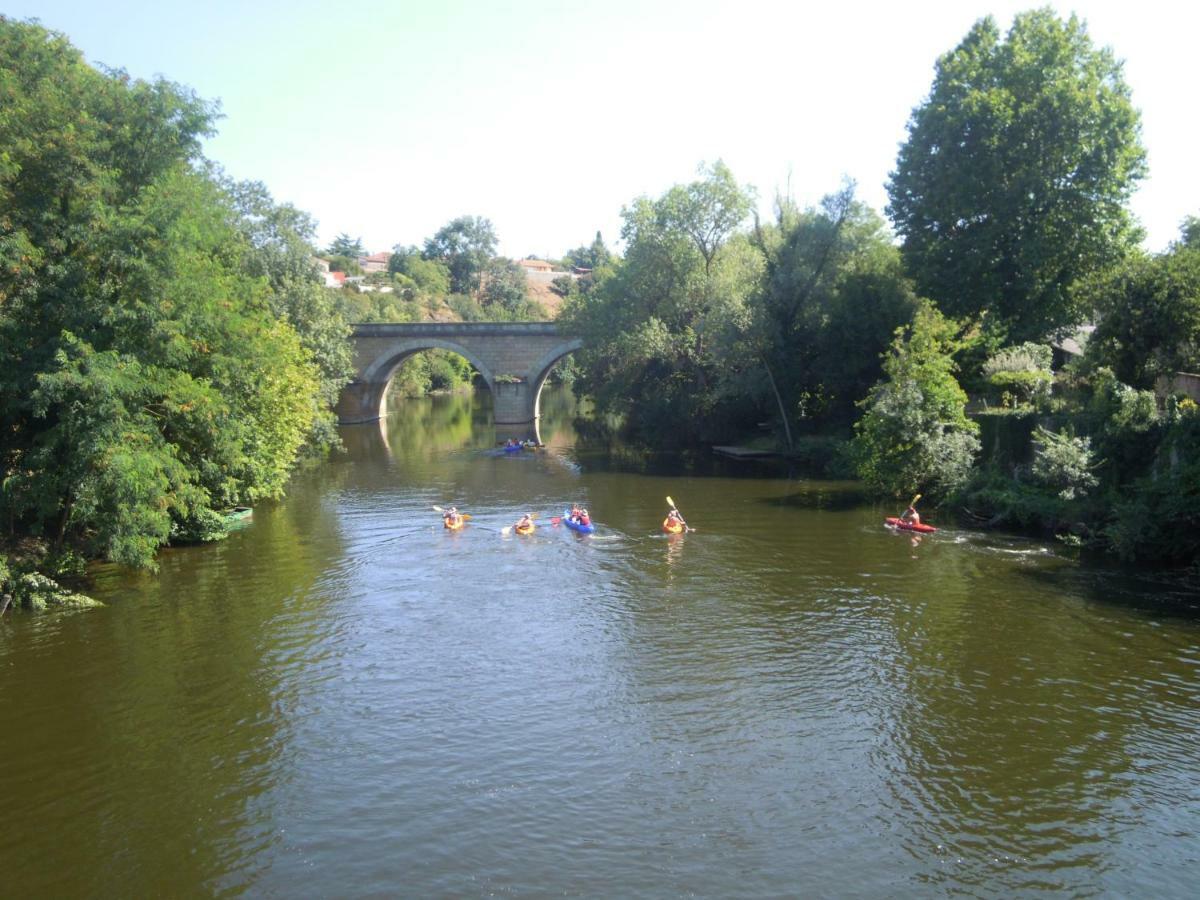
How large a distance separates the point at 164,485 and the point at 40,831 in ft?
37.3

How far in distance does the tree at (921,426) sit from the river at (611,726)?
5823 mm

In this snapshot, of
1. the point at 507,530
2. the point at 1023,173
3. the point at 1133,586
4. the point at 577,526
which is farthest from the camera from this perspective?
the point at 1023,173

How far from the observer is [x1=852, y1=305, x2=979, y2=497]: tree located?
33906 mm

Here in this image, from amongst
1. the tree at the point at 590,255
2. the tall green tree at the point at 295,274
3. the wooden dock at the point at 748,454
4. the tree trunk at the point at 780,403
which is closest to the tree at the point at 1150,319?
the tree trunk at the point at 780,403

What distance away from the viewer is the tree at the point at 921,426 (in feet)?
111

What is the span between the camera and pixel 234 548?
2984cm

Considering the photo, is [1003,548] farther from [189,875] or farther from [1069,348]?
[189,875]

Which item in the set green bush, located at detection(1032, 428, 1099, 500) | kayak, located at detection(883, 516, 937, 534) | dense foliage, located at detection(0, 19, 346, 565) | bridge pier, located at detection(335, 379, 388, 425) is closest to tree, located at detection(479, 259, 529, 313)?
bridge pier, located at detection(335, 379, 388, 425)

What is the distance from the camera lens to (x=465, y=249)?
13300cm

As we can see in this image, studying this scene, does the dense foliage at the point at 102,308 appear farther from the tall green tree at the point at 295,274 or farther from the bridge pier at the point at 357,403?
the bridge pier at the point at 357,403

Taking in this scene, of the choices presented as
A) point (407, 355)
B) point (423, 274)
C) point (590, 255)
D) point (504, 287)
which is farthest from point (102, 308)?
point (590, 255)

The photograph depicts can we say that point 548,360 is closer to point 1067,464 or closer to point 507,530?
point 507,530

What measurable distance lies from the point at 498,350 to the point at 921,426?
1547 inches

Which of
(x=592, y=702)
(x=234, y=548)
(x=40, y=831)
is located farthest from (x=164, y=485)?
(x=592, y=702)
